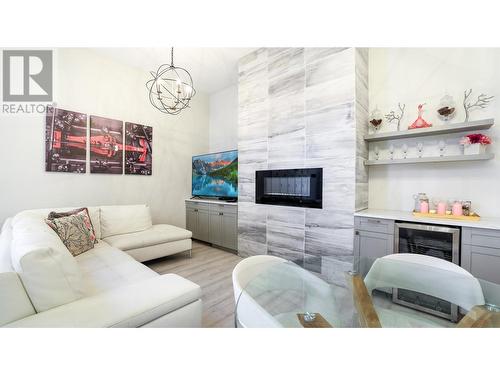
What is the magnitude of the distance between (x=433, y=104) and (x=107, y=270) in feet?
12.4

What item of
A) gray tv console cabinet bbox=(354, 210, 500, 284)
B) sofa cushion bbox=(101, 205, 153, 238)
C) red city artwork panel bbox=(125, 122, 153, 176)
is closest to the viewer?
gray tv console cabinet bbox=(354, 210, 500, 284)

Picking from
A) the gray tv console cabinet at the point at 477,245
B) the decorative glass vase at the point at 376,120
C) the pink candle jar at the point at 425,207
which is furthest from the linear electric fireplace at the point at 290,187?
the pink candle jar at the point at 425,207

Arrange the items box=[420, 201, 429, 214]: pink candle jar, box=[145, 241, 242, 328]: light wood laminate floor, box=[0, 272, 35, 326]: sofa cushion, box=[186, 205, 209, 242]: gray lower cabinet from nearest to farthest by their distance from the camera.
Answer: box=[0, 272, 35, 326]: sofa cushion, box=[145, 241, 242, 328]: light wood laminate floor, box=[420, 201, 429, 214]: pink candle jar, box=[186, 205, 209, 242]: gray lower cabinet

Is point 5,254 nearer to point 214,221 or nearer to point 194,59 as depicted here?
point 214,221

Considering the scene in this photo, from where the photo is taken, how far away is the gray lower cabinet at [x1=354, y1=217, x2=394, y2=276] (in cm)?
202

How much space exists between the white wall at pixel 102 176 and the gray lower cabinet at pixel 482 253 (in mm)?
4111

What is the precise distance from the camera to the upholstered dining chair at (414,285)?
1.04 meters

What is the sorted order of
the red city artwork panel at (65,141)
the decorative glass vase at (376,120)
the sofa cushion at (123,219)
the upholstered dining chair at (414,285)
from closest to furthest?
the upholstered dining chair at (414,285) < the decorative glass vase at (376,120) < the red city artwork panel at (65,141) < the sofa cushion at (123,219)

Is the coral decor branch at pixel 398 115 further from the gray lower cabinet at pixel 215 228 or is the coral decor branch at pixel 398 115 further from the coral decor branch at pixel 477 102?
the gray lower cabinet at pixel 215 228

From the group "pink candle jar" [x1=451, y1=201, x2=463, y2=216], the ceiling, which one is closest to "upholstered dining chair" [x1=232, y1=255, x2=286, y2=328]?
"pink candle jar" [x1=451, y1=201, x2=463, y2=216]

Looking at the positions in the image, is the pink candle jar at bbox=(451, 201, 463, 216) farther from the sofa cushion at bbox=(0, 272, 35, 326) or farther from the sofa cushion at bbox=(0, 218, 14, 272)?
the sofa cushion at bbox=(0, 218, 14, 272)

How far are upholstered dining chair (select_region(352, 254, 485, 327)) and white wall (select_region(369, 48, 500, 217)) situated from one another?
1.28m
